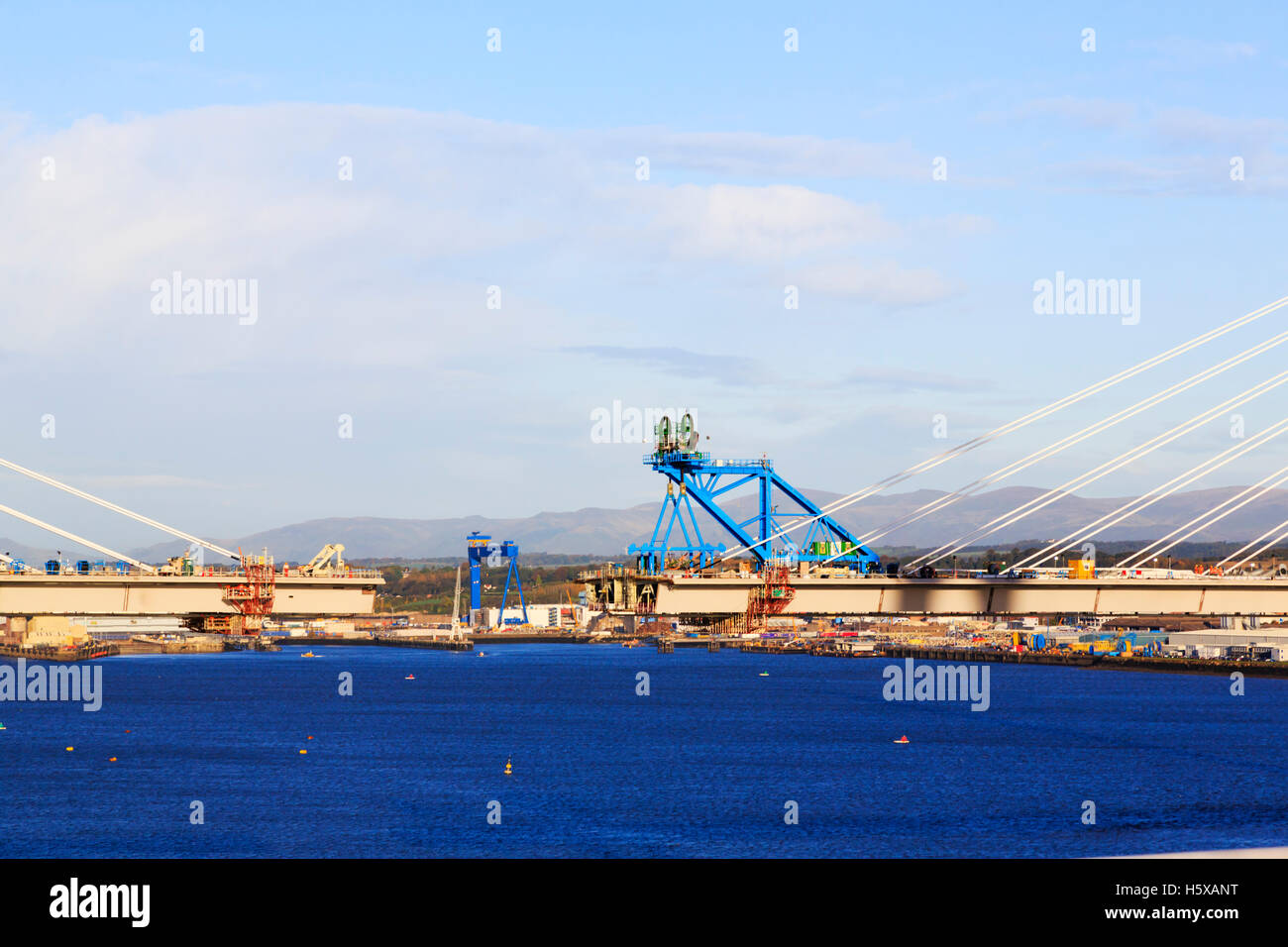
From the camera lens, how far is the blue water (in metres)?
59.9

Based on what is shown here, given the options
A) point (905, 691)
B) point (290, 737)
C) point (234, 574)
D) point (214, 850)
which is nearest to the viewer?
point (234, 574)

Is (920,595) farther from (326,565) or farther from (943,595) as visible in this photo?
(326,565)

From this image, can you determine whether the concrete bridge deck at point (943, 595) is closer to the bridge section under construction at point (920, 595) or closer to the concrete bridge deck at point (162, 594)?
the bridge section under construction at point (920, 595)

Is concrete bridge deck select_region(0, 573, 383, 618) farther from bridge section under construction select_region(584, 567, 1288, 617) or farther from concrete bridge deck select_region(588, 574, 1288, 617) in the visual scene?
concrete bridge deck select_region(588, 574, 1288, 617)

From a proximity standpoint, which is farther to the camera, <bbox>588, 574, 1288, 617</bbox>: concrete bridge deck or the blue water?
the blue water

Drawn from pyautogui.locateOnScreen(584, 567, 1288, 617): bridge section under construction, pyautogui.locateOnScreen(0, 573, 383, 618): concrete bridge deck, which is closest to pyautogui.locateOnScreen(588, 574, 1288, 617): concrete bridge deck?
pyautogui.locateOnScreen(584, 567, 1288, 617): bridge section under construction

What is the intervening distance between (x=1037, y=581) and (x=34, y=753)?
69.2 m

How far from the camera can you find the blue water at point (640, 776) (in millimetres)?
59906

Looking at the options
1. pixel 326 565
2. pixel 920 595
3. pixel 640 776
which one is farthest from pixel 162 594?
pixel 640 776

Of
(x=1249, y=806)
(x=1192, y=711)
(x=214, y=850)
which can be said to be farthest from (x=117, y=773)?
(x=1192, y=711)

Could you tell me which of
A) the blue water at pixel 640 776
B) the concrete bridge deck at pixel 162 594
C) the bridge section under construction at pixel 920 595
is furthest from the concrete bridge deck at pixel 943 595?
the blue water at pixel 640 776

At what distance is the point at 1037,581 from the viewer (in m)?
53.0

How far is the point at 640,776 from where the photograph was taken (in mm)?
80062
